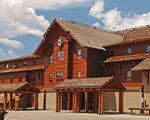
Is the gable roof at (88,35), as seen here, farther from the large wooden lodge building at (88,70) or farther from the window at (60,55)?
the window at (60,55)

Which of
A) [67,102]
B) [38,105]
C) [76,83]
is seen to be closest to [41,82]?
[38,105]

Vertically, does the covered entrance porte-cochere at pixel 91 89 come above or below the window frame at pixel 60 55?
below

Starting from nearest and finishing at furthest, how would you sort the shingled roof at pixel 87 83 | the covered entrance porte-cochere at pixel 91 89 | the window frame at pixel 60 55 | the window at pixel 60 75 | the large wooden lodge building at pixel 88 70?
the covered entrance porte-cochere at pixel 91 89 < the shingled roof at pixel 87 83 < the large wooden lodge building at pixel 88 70 < the window at pixel 60 75 < the window frame at pixel 60 55

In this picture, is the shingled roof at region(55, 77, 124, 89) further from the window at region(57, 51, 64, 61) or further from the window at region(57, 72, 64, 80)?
the window at region(57, 51, 64, 61)

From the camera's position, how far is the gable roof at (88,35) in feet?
167

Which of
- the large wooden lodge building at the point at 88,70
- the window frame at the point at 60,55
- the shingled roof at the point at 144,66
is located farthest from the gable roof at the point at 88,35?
the shingled roof at the point at 144,66

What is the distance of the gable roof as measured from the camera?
5088 centimetres

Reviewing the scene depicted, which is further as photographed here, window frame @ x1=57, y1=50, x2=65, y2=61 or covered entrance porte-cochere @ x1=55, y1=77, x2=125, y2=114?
window frame @ x1=57, y1=50, x2=65, y2=61

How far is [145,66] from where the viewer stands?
4138 cm

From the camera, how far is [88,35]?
5403cm

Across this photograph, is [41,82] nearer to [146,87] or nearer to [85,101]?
[85,101]

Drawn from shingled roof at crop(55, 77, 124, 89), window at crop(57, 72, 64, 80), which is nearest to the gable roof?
window at crop(57, 72, 64, 80)

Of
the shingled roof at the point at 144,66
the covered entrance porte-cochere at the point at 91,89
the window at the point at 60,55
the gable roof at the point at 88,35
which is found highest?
the gable roof at the point at 88,35

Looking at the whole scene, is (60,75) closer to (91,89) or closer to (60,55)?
(60,55)
